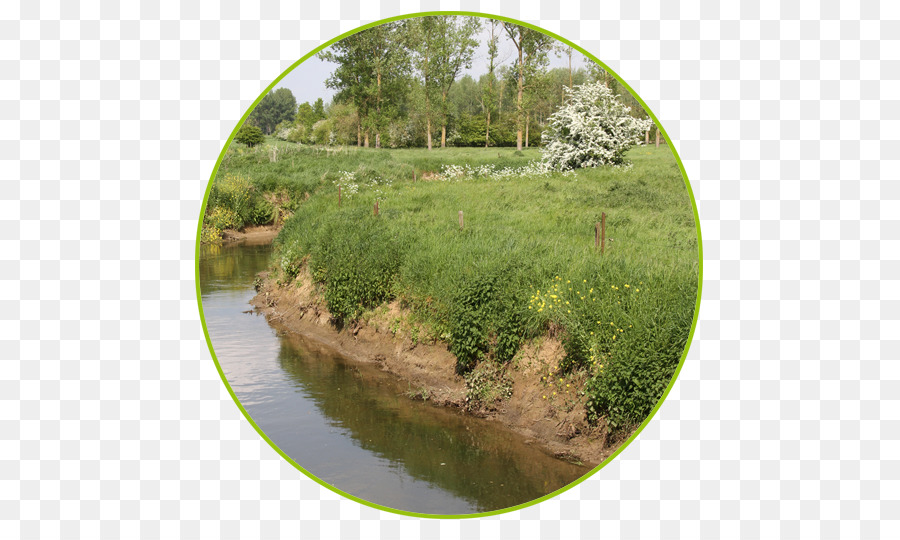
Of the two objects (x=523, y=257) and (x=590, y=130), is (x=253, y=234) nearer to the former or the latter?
(x=523, y=257)

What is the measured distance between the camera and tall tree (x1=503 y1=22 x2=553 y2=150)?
417cm

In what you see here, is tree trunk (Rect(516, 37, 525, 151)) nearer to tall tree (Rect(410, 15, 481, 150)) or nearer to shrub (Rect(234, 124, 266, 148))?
tall tree (Rect(410, 15, 481, 150))

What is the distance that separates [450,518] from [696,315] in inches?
72.2

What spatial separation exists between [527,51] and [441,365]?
3546mm

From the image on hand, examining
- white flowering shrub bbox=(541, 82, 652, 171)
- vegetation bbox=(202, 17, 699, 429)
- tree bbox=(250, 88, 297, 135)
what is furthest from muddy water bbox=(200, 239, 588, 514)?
white flowering shrub bbox=(541, 82, 652, 171)

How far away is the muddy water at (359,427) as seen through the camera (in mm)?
4758

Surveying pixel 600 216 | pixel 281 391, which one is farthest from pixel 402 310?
pixel 600 216

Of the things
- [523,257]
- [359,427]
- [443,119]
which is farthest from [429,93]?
[359,427]

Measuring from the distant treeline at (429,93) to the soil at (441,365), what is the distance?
199cm

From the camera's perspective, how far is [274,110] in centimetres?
448

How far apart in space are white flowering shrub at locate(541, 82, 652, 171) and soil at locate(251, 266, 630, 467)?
5.09ft

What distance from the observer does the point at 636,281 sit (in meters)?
5.30

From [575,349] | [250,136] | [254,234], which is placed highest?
[250,136]

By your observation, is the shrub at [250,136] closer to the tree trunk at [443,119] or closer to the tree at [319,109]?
the tree at [319,109]
